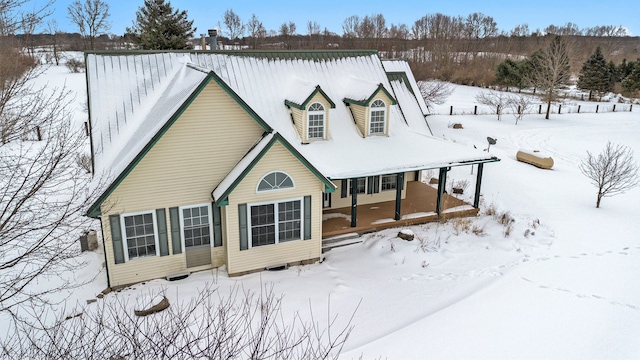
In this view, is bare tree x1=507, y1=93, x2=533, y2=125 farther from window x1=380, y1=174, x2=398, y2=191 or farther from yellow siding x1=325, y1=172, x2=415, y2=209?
yellow siding x1=325, y1=172, x2=415, y2=209

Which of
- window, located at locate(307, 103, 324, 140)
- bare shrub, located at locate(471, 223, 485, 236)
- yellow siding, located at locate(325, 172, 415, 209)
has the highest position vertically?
window, located at locate(307, 103, 324, 140)

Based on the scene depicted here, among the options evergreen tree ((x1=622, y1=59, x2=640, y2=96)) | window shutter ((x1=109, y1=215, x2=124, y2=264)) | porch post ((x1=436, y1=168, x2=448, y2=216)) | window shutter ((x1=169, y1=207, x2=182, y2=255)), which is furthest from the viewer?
evergreen tree ((x1=622, y1=59, x2=640, y2=96))

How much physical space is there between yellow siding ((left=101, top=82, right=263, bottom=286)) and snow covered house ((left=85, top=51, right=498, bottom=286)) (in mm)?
28

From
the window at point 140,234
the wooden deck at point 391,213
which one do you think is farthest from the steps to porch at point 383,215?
the window at point 140,234

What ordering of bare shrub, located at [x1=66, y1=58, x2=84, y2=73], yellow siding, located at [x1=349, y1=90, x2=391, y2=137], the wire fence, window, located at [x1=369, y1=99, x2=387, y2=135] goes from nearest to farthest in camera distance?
yellow siding, located at [x1=349, y1=90, x2=391, y2=137]
window, located at [x1=369, y1=99, x2=387, y2=135]
the wire fence
bare shrub, located at [x1=66, y1=58, x2=84, y2=73]

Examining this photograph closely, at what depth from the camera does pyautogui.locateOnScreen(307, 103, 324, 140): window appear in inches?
600

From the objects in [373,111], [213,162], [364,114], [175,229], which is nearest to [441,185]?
[373,111]

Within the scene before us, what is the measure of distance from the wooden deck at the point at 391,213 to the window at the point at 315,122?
2965 mm

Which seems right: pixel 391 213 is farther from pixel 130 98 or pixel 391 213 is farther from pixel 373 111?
pixel 130 98

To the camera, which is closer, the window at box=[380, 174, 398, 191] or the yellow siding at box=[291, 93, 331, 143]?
the yellow siding at box=[291, 93, 331, 143]

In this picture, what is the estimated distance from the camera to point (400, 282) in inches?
488

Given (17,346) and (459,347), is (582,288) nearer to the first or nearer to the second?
(459,347)

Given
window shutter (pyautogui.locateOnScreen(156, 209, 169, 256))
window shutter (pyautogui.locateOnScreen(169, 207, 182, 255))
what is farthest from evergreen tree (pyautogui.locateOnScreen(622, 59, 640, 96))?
window shutter (pyautogui.locateOnScreen(156, 209, 169, 256))

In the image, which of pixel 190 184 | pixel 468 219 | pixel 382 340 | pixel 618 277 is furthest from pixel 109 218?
pixel 618 277
